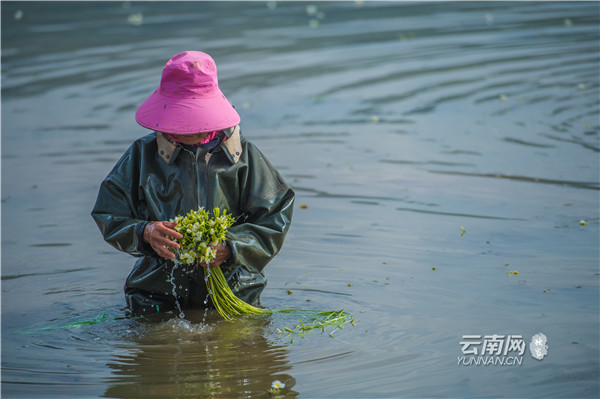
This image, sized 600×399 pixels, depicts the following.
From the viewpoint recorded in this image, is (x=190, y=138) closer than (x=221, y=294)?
Yes

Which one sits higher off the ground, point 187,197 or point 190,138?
point 190,138

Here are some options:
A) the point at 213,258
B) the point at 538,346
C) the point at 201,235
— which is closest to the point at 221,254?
the point at 213,258

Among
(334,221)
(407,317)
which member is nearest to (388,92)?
(334,221)

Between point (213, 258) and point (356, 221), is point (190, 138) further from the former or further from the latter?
point (356, 221)

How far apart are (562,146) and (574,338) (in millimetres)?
4500

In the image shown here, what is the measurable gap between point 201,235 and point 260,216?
0.48 meters

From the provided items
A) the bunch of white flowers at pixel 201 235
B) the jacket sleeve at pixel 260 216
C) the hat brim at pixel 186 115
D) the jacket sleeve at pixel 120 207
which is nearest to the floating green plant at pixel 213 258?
the bunch of white flowers at pixel 201 235

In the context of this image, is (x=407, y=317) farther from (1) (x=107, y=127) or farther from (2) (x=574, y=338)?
(1) (x=107, y=127)

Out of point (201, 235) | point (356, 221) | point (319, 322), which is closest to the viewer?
point (201, 235)

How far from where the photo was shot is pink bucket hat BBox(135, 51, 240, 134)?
4.20 metres

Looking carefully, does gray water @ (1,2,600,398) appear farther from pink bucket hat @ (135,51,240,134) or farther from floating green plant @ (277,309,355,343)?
pink bucket hat @ (135,51,240,134)

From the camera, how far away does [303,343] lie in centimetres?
449

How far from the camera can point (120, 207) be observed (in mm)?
4461

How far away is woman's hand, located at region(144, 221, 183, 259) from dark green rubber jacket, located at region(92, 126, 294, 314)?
6 cm
